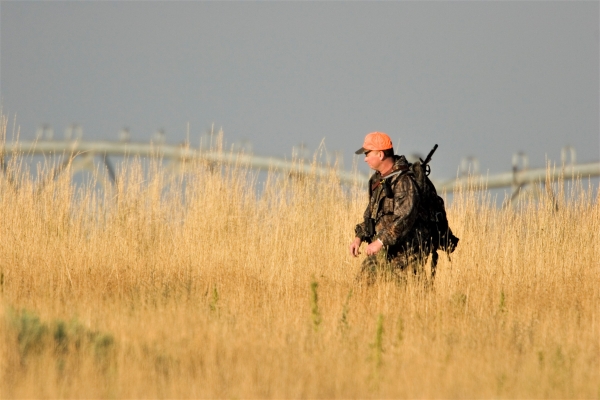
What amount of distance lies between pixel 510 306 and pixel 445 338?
2.00 metres

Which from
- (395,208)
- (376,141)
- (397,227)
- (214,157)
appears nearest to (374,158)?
(376,141)

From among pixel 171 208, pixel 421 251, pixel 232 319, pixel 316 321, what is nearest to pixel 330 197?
pixel 171 208

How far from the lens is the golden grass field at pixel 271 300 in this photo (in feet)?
19.2

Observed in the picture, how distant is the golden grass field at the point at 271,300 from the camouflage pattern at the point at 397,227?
0.19 m

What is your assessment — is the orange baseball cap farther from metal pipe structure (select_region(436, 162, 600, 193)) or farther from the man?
metal pipe structure (select_region(436, 162, 600, 193))

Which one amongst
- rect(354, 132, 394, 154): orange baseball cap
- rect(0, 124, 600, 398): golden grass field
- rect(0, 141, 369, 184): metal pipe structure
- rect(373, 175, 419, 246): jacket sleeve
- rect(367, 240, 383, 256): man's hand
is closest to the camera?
rect(0, 124, 600, 398): golden grass field

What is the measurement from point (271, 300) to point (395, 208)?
4.74 ft

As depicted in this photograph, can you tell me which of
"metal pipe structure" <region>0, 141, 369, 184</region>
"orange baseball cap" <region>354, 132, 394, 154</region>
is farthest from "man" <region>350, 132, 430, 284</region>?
"metal pipe structure" <region>0, 141, 369, 184</region>

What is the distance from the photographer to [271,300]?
880 cm

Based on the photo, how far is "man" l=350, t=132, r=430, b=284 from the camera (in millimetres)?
8250

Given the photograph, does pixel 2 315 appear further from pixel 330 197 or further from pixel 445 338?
pixel 330 197

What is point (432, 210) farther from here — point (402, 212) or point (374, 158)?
point (374, 158)

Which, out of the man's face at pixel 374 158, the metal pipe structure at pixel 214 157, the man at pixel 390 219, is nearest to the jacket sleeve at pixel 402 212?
the man at pixel 390 219

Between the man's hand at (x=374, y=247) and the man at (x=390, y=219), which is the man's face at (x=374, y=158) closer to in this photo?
the man at (x=390, y=219)
